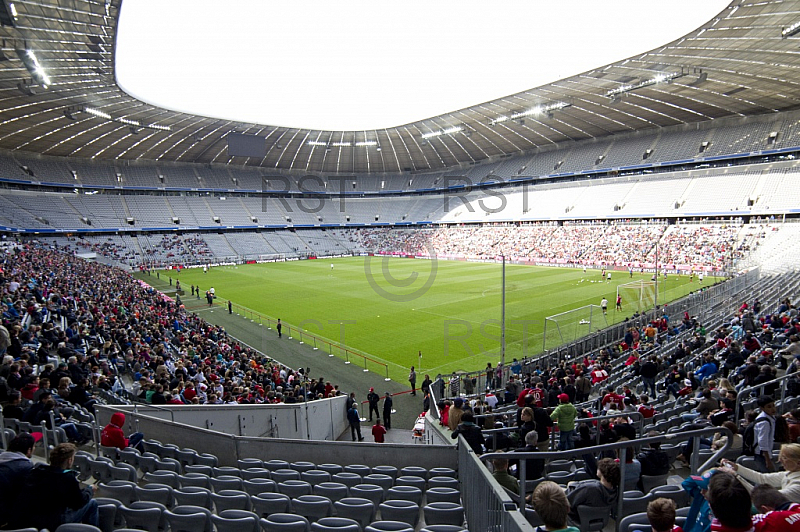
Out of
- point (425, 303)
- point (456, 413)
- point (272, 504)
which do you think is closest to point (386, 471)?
point (456, 413)

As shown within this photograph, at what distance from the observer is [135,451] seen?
6.19m

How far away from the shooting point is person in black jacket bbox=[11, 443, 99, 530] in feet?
11.8

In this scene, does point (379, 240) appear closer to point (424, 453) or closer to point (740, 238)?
point (740, 238)

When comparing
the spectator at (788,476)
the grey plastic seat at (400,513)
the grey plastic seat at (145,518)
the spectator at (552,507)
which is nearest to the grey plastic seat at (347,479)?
the grey plastic seat at (400,513)

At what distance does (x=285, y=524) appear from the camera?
12.9ft

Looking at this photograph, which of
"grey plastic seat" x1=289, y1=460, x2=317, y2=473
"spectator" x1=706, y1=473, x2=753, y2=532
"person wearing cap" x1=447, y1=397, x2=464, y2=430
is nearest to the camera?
"spectator" x1=706, y1=473, x2=753, y2=532

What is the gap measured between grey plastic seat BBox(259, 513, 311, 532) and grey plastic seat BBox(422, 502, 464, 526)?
3.78 feet

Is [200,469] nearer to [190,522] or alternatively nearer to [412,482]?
[190,522]

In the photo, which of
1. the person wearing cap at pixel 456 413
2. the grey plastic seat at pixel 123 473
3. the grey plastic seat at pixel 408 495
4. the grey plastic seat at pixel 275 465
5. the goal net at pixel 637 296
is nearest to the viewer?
the grey plastic seat at pixel 408 495

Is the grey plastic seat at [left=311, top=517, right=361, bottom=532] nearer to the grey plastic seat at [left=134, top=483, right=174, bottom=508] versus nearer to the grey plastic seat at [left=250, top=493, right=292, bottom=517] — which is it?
the grey plastic seat at [left=250, top=493, right=292, bottom=517]

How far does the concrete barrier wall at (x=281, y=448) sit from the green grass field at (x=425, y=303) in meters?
9.90

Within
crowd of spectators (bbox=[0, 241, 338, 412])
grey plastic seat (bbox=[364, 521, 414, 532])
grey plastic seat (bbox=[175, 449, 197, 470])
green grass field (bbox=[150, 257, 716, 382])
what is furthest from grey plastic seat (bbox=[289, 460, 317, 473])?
green grass field (bbox=[150, 257, 716, 382])

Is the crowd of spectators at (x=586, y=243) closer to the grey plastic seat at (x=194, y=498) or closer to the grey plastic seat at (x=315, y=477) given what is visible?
the grey plastic seat at (x=315, y=477)

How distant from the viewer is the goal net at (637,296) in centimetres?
2593
